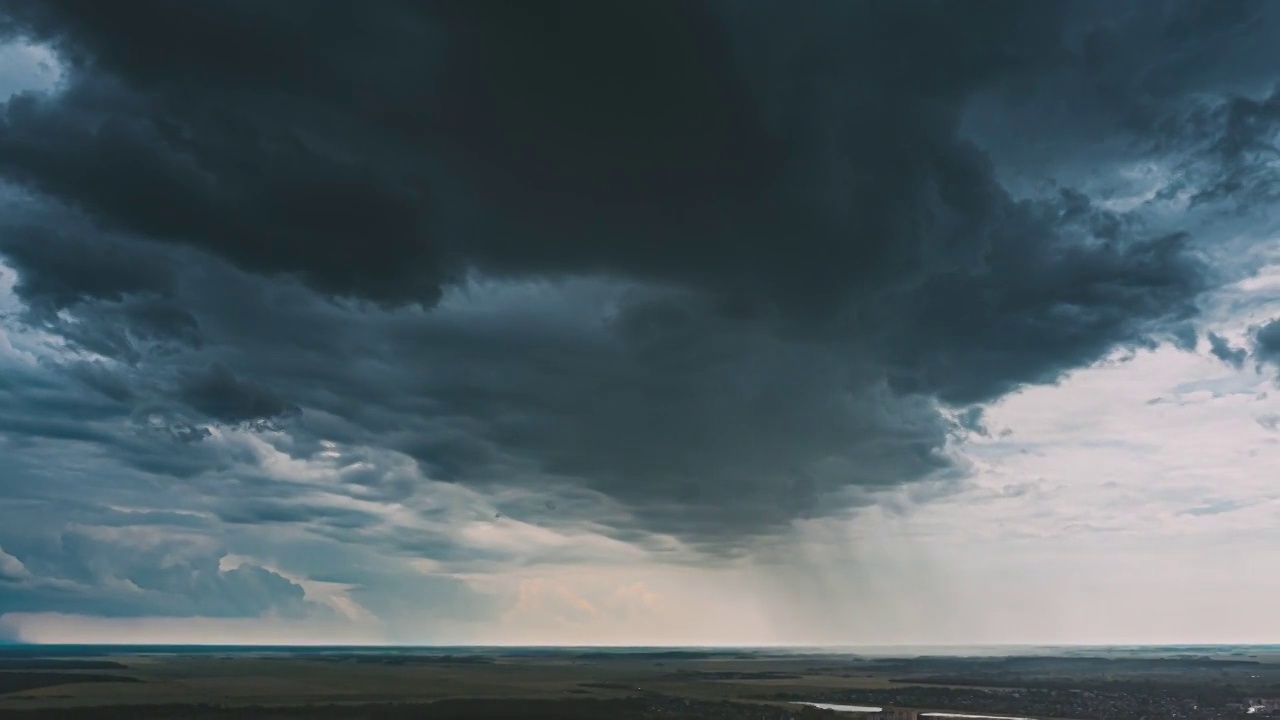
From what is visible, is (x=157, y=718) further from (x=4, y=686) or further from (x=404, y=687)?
(x=4, y=686)

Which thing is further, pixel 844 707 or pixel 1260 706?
pixel 844 707

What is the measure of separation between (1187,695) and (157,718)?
162124mm

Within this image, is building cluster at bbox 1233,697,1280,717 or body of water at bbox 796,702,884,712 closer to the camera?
building cluster at bbox 1233,697,1280,717

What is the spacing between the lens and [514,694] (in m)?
172

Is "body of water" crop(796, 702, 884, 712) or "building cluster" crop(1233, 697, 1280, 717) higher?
"building cluster" crop(1233, 697, 1280, 717)

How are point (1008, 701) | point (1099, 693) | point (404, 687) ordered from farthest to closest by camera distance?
point (404, 687) → point (1099, 693) → point (1008, 701)

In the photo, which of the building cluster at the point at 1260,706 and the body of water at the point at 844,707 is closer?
the building cluster at the point at 1260,706

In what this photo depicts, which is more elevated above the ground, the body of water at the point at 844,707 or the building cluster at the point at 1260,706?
the building cluster at the point at 1260,706

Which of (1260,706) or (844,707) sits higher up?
(1260,706)

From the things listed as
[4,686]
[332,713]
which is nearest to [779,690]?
[332,713]

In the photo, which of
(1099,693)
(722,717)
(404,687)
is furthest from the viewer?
(404,687)

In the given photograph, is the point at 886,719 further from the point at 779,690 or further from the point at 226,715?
the point at 226,715

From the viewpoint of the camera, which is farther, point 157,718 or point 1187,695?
point 1187,695

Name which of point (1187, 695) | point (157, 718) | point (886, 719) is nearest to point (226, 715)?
point (157, 718)
